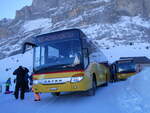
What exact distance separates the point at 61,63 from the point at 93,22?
116042mm

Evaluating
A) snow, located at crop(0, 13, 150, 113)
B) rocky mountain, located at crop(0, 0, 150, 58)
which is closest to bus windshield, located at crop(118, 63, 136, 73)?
snow, located at crop(0, 13, 150, 113)

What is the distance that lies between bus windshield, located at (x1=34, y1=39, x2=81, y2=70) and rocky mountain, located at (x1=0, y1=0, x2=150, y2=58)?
71838 mm

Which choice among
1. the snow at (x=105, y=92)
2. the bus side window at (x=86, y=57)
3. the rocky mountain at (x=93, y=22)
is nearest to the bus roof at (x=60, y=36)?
the bus side window at (x=86, y=57)

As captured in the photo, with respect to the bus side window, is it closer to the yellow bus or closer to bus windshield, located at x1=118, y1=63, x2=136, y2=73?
the yellow bus

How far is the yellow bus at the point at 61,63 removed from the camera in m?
8.99

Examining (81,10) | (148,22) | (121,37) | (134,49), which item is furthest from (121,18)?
(134,49)

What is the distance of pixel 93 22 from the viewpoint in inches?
4870

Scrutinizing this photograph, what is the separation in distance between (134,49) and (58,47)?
5983cm

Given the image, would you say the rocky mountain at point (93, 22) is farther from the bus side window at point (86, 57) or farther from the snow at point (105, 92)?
the bus side window at point (86, 57)

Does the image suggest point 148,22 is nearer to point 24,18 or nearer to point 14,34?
point 14,34

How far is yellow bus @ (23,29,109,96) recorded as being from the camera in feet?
29.5

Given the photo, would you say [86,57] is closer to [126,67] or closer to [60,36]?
[60,36]

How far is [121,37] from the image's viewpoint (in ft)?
295

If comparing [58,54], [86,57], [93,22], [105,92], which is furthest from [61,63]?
[93,22]
